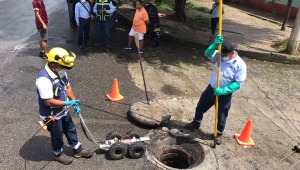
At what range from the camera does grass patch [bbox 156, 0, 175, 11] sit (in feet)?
48.8

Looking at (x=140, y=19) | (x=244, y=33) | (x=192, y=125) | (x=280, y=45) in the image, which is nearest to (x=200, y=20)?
(x=244, y=33)

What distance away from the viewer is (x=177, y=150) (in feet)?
17.5

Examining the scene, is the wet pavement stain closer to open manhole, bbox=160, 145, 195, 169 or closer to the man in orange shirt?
open manhole, bbox=160, 145, 195, 169

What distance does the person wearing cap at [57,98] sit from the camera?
389 cm

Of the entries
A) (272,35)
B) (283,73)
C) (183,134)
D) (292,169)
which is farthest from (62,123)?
(272,35)

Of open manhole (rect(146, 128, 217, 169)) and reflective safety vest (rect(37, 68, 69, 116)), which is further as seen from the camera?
open manhole (rect(146, 128, 217, 169))

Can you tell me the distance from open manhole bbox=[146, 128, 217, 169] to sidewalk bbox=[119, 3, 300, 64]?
5.30 m

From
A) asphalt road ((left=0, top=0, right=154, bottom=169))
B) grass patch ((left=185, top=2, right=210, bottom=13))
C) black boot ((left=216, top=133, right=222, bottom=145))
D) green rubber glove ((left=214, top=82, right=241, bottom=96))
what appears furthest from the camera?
grass patch ((left=185, top=2, right=210, bottom=13))

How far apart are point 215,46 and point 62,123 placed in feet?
9.24

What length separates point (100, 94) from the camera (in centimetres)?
677

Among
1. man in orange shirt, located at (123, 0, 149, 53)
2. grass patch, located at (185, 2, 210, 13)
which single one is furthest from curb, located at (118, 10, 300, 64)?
grass patch, located at (185, 2, 210, 13)

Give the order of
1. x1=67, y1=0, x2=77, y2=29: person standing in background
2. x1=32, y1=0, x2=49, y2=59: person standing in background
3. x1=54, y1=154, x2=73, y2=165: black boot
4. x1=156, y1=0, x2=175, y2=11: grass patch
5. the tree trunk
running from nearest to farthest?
x1=54, y1=154, x2=73, y2=165: black boot
x1=32, y1=0, x2=49, y2=59: person standing in background
x1=67, y1=0, x2=77, y2=29: person standing in background
the tree trunk
x1=156, y1=0, x2=175, y2=11: grass patch

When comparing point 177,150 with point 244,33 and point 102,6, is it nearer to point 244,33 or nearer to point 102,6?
point 102,6

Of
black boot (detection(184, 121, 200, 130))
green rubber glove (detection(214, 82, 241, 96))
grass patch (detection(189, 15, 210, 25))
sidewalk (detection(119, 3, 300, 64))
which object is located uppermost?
green rubber glove (detection(214, 82, 241, 96))
